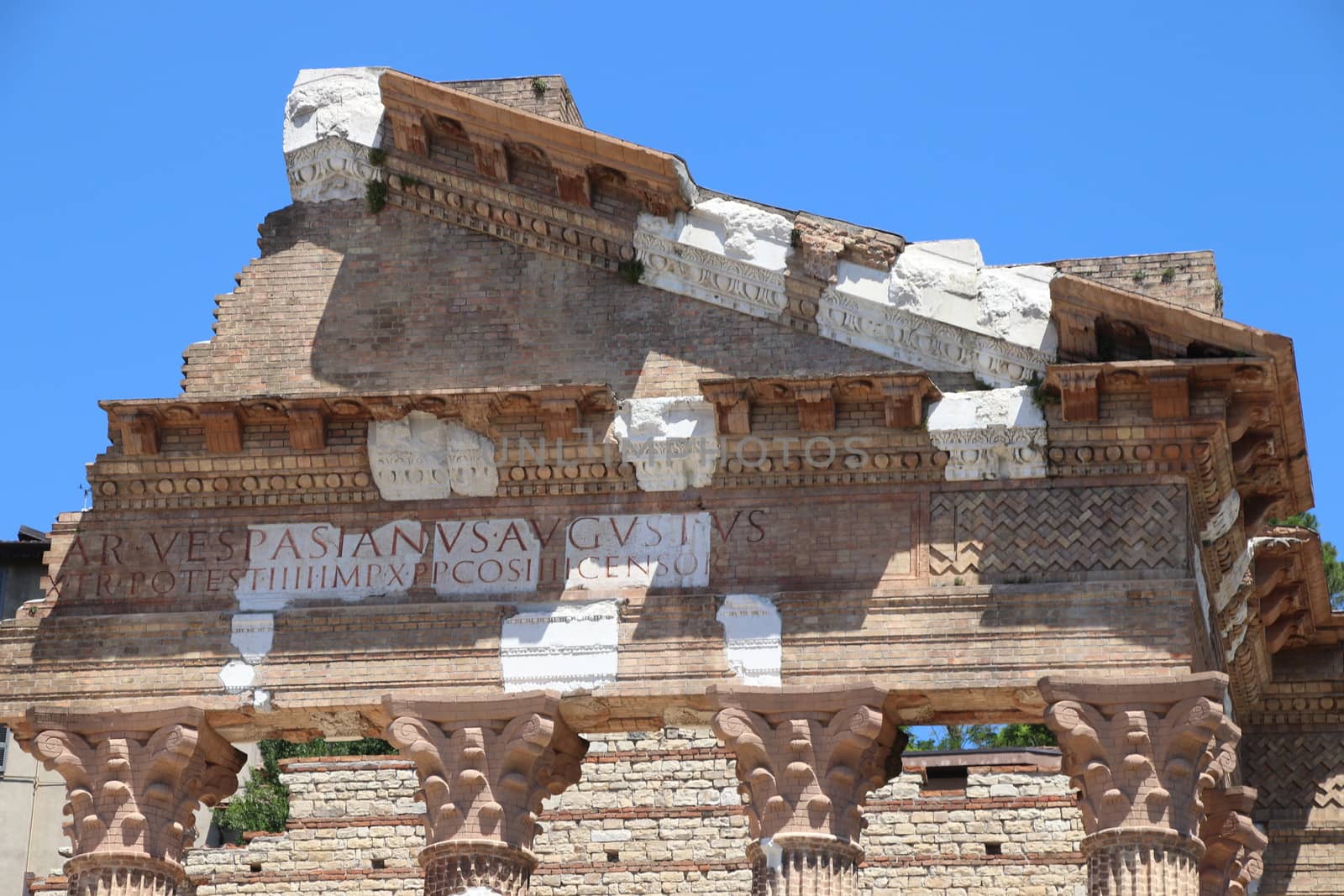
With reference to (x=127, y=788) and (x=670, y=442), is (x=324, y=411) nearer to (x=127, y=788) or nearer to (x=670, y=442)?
(x=670, y=442)

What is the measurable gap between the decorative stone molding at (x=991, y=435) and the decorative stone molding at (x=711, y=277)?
66.5 inches

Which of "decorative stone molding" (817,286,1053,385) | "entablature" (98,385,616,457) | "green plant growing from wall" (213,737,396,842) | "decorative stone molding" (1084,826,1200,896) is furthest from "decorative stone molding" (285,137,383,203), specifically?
"green plant growing from wall" (213,737,396,842)

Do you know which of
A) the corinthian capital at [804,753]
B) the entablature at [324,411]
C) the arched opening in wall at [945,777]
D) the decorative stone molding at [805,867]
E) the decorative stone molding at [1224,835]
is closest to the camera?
the decorative stone molding at [805,867]

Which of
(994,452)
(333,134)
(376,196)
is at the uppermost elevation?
(333,134)

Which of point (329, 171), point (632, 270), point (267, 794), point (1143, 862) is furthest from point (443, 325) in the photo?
point (267, 794)

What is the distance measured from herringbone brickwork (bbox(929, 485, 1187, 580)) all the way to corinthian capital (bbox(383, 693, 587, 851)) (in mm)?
3318

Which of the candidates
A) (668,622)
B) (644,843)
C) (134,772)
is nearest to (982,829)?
(644,843)

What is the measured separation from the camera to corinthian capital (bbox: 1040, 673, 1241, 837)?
1884cm

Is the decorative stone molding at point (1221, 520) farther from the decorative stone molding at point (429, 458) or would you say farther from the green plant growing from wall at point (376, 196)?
the green plant growing from wall at point (376, 196)

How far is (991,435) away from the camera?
65.5 feet

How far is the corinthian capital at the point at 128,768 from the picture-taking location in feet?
65.8

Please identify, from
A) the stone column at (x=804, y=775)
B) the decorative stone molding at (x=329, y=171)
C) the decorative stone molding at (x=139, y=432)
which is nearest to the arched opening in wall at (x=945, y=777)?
the stone column at (x=804, y=775)

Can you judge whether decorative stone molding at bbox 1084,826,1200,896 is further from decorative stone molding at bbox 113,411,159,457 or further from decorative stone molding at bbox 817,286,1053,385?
decorative stone molding at bbox 113,411,159,457

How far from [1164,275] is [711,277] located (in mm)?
3584
